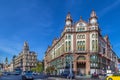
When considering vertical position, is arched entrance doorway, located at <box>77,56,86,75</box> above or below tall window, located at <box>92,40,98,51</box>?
below

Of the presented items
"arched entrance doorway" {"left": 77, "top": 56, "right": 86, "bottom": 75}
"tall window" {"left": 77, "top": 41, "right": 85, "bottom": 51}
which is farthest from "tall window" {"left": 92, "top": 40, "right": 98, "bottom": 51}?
"arched entrance doorway" {"left": 77, "top": 56, "right": 86, "bottom": 75}

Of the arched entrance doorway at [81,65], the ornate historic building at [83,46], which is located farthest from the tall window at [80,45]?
the arched entrance doorway at [81,65]

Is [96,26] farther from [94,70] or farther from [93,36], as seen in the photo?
[94,70]

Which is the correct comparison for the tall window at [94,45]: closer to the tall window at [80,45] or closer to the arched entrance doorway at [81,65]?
the tall window at [80,45]

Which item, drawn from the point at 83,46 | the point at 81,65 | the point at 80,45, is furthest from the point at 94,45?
the point at 81,65

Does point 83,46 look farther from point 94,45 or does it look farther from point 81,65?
point 81,65

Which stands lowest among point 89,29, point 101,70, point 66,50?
point 101,70

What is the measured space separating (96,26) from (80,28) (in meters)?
6.49

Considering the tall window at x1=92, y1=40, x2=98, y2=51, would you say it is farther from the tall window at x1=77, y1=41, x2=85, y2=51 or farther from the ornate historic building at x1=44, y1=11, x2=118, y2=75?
the tall window at x1=77, y1=41, x2=85, y2=51

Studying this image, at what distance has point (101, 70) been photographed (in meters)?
99.1

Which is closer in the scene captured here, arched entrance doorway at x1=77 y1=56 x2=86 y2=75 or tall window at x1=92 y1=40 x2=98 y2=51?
tall window at x1=92 y1=40 x2=98 y2=51

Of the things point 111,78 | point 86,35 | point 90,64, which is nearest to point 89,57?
point 90,64

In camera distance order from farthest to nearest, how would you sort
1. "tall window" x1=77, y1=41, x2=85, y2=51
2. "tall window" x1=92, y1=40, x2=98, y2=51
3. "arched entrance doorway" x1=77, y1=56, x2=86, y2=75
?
"tall window" x1=77, y1=41, x2=85, y2=51 → "arched entrance doorway" x1=77, y1=56, x2=86, y2=75 → "tall window" x1=92, y1=40, x2=98, y2=51

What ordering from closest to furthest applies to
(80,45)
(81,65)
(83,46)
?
(81,65) → (83,46) → (80,45)
